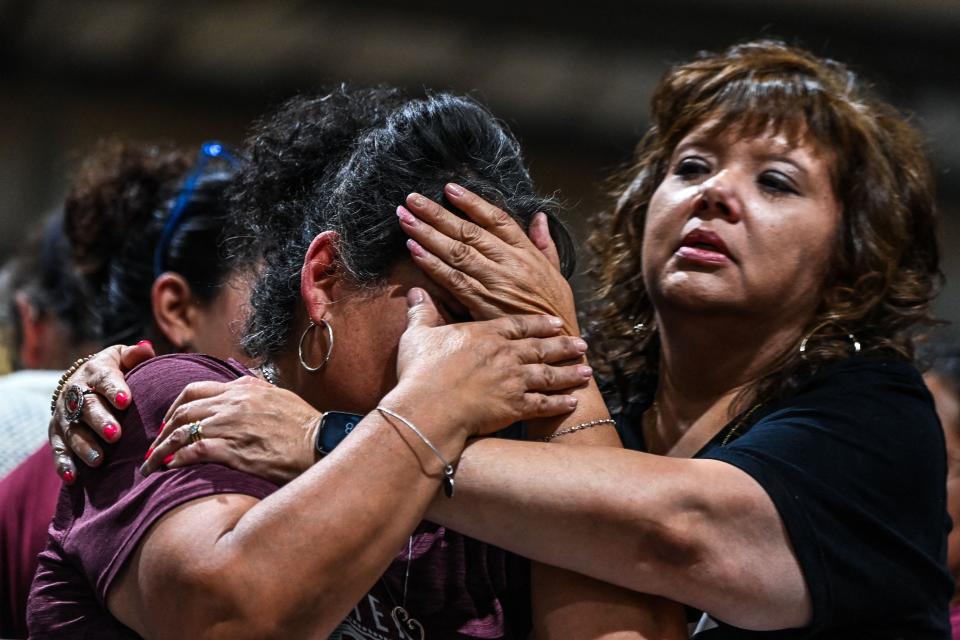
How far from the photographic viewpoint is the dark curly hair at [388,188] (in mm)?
1578

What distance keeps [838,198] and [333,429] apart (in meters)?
0.94

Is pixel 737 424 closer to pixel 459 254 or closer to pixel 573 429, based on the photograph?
pixel 573 429

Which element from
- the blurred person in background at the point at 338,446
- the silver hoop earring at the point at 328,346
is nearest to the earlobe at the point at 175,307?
the blurred person in background at the point at 338,446

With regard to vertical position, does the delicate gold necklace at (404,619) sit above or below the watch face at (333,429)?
below

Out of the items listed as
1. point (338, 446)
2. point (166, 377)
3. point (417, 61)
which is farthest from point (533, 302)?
point (417, 61)

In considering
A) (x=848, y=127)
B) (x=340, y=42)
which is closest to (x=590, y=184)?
(x=340, y=42)

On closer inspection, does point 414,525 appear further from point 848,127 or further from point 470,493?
point 848,127

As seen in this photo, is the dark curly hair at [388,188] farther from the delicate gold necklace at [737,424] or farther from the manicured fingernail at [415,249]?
the delicate gold necklace at [737,424]

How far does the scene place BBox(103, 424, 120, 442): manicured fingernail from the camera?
1.50 m

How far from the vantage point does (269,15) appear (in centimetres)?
605

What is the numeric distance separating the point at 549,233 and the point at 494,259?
5.6 inches

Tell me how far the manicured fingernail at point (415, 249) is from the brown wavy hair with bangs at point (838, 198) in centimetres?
59

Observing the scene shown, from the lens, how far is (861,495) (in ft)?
5.15

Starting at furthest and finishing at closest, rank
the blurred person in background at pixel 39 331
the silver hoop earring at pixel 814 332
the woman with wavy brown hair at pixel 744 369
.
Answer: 1. the blurred person in background at pixel 39 331
2. the silver hoop earring at pixel 814 332
3. the woman with wavy brown hair at pixel 744 369
